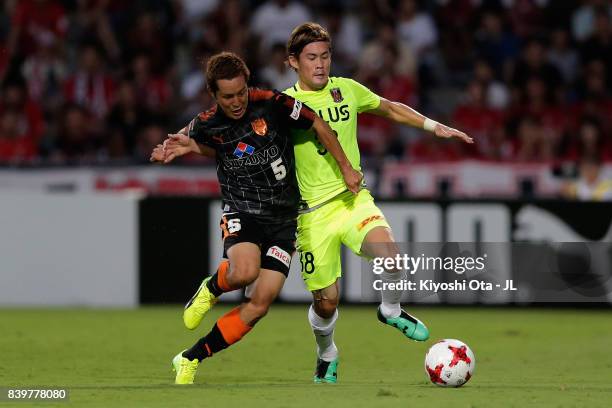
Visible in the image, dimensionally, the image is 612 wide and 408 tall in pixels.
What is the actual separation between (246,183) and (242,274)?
0.63 meters

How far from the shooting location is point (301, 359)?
1003 centimetres

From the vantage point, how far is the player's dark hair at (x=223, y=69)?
7.82 meters

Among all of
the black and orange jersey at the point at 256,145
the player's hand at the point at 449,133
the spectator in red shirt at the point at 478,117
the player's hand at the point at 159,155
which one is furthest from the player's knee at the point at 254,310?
the spectator in red shirt at the point at 478,117

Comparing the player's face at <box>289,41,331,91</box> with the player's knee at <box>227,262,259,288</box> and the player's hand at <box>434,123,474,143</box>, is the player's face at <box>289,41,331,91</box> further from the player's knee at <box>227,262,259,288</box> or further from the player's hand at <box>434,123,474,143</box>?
the player's knee at <box>227,262,259,288</box>

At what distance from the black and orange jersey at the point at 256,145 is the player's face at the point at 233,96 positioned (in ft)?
0.31

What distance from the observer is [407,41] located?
17.0 m

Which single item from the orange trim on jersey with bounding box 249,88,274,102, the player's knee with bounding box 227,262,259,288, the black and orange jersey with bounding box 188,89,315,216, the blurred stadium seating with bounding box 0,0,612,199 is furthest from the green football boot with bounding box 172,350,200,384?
the blurred stadium seating with bounding box 0,0,612,199

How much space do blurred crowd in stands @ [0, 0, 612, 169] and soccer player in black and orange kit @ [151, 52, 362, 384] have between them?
22.1 feet

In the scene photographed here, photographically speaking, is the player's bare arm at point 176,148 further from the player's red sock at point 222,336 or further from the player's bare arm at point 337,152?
the player's red sock at point 222,336

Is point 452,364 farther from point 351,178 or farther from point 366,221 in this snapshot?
point 351,178

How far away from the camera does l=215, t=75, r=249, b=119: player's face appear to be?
25.8 ft

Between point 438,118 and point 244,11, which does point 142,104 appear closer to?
point 244,11

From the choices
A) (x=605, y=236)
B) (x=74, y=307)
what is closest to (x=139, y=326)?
(x=74, y=307)

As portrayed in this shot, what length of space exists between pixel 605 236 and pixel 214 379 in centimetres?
650
